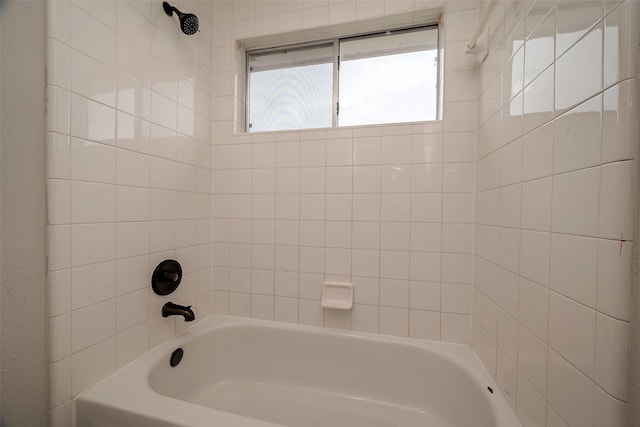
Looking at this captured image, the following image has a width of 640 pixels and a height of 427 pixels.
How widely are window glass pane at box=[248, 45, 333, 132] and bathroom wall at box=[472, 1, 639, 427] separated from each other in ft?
3.00

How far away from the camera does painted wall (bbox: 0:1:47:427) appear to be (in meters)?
0.75

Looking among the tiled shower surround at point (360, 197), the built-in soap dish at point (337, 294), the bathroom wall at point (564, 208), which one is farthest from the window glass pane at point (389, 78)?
the built-in soap dish at point (337, 294)

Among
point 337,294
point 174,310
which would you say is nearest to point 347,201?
point 337,294

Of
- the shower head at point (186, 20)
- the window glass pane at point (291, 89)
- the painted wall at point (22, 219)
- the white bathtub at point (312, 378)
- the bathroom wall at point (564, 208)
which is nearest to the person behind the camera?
the bathroom wall at point (564, 208)

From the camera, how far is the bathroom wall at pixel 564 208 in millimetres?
476

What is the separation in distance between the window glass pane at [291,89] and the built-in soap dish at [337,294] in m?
0.96

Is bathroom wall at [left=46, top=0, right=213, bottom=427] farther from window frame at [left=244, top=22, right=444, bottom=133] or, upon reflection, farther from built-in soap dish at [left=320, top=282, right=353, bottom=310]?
built-in soap dish at [left=320, top=282, right=353, bottom=310]

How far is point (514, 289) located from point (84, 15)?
5.96 feet

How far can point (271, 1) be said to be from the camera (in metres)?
1.56

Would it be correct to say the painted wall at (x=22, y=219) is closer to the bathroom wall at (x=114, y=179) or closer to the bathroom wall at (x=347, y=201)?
the bathroom wall at (x=114, y=179)

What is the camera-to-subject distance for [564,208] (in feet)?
2.07

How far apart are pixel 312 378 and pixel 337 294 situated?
1.60 ft

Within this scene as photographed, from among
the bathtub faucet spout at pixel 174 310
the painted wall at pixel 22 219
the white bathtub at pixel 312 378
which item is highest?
the painted wall at pixel 22 219

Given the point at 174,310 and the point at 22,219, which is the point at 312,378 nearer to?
the point at 174,310
